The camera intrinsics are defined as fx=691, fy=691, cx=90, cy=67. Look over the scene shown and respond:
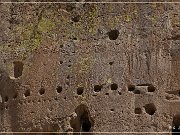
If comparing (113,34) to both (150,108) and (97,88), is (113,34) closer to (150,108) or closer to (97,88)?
(97,88)

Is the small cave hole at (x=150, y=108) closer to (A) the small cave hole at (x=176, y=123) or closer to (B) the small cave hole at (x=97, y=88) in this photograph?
(A) the small cave hole at (x=176, y=123)

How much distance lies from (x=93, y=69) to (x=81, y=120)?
0.91 metres

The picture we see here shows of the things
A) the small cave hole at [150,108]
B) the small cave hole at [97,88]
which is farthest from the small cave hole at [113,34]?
the small cave hole at [150,108]

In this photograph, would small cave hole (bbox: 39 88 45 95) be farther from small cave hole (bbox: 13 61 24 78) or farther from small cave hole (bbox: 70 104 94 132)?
small cave hole (bbox: 70 104 94 132)

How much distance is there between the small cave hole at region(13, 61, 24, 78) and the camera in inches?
500

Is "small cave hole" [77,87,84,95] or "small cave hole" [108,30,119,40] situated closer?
"small cave hole" [77,87,84,95]

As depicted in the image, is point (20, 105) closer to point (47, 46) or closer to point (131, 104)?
point (47, 46)

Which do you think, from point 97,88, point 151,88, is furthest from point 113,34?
point 151,88

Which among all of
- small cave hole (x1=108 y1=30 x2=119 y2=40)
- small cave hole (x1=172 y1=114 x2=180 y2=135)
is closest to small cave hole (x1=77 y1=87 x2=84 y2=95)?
small cave hole (x1=108 y1=30 x2=119 y2=40)

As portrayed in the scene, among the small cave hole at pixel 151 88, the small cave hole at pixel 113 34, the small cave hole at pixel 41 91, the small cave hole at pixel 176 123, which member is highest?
the small cave hole at pixel 113 34

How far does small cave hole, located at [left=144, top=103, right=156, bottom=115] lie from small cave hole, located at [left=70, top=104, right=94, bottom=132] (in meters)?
1.02

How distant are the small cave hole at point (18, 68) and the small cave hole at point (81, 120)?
59.4 inches

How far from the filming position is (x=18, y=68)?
42.0ft

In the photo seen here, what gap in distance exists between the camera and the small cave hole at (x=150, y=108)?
11.4 m
